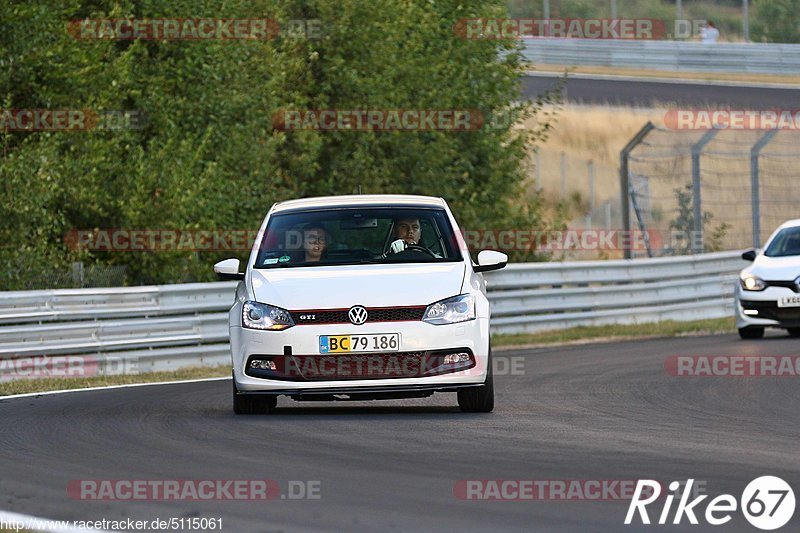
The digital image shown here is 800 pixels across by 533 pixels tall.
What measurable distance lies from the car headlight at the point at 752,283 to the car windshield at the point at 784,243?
616mm

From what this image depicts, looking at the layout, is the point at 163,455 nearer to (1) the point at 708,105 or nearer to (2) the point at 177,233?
(2) the point at 177,233

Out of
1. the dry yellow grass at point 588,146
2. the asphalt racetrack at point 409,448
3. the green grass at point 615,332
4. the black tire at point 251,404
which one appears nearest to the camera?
the asphalt racetrack at point 409,448

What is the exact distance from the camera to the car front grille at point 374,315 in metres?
10.7

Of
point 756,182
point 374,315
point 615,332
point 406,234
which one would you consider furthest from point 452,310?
point 756,182

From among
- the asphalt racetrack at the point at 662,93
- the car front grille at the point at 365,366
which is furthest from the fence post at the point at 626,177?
the asphalt racetrack at the point at 662,93

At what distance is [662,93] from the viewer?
47.1 metres

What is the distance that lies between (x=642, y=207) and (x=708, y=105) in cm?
1733

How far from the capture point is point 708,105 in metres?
43.0

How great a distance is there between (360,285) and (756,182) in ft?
52.9

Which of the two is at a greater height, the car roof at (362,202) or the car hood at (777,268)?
the car roof at (362,202)

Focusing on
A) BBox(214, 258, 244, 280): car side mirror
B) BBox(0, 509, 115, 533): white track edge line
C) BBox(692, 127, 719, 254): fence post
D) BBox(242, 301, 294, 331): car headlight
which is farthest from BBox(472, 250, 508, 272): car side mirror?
BBox(692, 127, 719, 254): fence post

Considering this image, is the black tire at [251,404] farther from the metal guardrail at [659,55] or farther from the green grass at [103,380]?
the metal guardrail at [659,55]

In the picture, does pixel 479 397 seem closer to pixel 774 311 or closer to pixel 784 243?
pixel 774 311

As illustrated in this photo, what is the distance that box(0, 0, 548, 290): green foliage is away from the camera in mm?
20953
